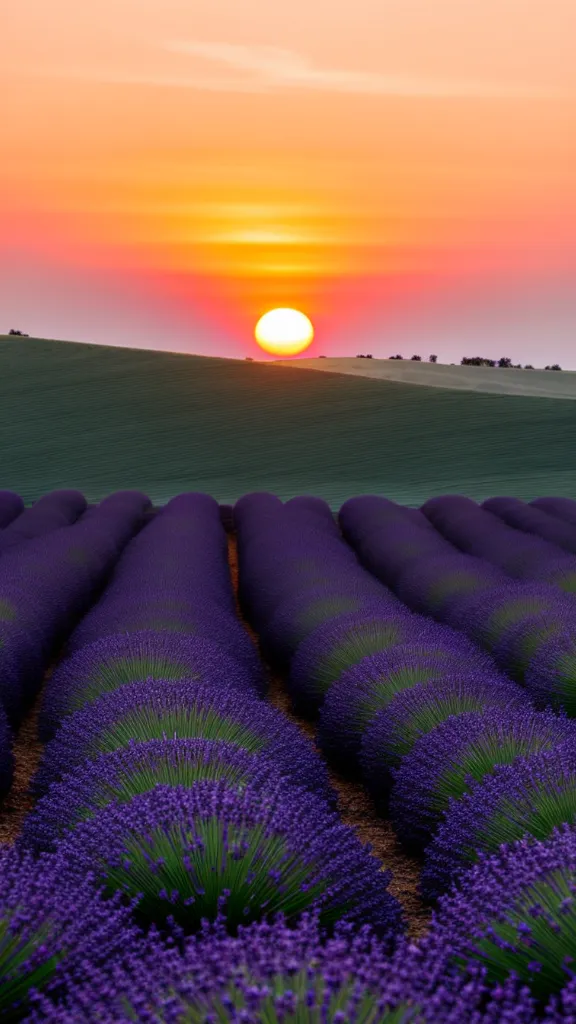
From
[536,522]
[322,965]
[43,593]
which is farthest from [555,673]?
[536,522]

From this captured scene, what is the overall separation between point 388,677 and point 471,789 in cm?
134

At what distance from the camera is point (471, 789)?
366cm

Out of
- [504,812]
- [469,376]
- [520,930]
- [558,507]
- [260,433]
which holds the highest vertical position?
[469,376]

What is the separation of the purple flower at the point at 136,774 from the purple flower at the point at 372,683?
60.8 inches

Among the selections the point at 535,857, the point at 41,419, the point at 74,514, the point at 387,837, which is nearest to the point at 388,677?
the point at 387,837

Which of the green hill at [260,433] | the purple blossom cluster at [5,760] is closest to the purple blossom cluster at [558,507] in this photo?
the green hill at [260,433]

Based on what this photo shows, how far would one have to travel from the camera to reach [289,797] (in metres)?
3.01

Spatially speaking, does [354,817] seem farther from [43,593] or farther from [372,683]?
[43,593]

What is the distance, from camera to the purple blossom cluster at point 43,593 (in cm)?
613

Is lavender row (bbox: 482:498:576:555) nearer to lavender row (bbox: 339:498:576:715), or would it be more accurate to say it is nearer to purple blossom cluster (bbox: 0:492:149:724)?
lavender row (bbox: 339:498:576:715)

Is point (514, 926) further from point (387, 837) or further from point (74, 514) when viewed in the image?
point (74, 514)

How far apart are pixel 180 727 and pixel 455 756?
2.94ft

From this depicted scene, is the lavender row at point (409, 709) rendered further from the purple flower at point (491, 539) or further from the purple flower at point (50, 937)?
the purple flower at point (491, 539)

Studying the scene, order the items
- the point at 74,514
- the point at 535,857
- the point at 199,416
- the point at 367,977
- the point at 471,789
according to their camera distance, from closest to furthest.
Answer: the point at 367,977 → the point at 535,857 → the point at 471,789 → the point at 74,514 → the point at 199,416
